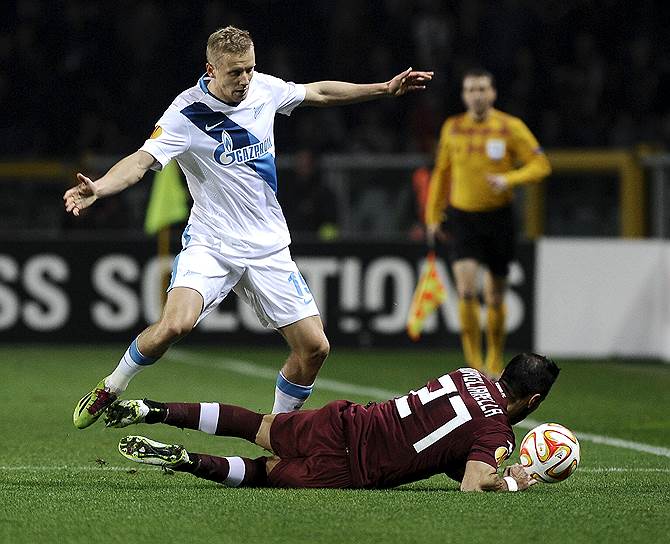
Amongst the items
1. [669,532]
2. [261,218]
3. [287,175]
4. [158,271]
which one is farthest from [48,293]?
[669,532]

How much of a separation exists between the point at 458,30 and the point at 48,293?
6.55m

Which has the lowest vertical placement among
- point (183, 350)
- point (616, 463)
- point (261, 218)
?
point (183, 350)

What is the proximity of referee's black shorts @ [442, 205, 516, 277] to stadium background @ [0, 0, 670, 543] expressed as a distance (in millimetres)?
1132

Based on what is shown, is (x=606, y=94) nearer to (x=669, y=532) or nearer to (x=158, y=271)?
(x=158, y=271)

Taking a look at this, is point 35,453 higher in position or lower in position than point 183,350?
higher

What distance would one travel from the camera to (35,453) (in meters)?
7.37

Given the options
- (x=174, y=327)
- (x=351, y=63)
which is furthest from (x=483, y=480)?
(x=351, y=63)

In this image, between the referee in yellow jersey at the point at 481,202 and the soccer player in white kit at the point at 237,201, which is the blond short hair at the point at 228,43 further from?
the referee in yellow jersey at the point at 481,202

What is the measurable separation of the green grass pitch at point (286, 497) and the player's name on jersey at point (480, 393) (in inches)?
13.7

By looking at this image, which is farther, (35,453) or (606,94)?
(606,94)

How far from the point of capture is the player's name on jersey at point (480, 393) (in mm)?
5945

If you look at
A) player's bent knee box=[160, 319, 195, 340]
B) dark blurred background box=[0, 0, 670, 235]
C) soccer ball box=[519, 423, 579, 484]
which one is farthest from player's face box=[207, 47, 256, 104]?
dark blurred background box=[0, 0, 670, 235]

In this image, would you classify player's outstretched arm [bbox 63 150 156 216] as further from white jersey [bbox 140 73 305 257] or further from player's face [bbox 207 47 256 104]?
player's face [bbox 207 47 256 104]

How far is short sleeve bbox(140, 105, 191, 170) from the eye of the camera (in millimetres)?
6770
